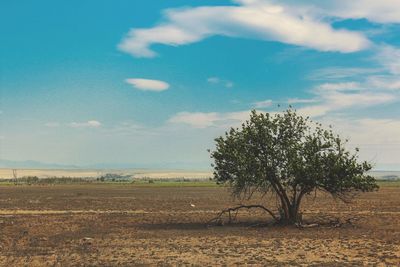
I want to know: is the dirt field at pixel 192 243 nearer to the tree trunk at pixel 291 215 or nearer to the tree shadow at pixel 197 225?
the tree shadow at pixel 197 225

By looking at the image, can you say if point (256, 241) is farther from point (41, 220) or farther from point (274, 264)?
point (41, 220)

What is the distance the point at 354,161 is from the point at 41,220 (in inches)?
1023

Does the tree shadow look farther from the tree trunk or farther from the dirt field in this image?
the tree trunk

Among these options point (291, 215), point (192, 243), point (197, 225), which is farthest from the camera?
point (197, 225)

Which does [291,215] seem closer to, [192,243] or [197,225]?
[197,225]

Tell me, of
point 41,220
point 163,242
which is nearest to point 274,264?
point 163,242

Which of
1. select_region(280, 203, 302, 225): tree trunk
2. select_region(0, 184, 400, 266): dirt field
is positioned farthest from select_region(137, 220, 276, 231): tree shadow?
select_region(280, 203, 302, 225): tree trunk

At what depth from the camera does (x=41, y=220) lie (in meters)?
42.7

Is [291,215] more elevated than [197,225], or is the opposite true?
[291,215]

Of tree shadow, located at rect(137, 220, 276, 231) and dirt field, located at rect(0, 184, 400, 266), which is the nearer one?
dirt field, located at rect(0, 184, 400, 266)

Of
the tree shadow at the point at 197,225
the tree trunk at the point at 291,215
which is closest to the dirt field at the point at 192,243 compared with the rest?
the tree shadow at the point at 197,225

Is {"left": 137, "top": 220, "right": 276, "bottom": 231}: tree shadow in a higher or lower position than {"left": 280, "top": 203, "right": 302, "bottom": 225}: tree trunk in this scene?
lower

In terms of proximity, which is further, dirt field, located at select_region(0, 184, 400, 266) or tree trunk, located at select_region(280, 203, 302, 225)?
tree trunk, located at select_region(280, 203, 302, 225)

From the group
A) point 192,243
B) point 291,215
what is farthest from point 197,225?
point 192,243
